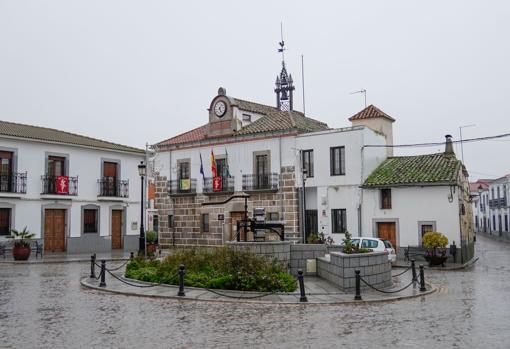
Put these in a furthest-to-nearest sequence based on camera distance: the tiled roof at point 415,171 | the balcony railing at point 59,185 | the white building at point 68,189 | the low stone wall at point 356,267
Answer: the balcony railing at point 59,185, the white building at point 68,189, the tiled roof at point 415,171, the low stone wall at point 356,267

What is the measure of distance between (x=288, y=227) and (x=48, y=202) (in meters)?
14.0

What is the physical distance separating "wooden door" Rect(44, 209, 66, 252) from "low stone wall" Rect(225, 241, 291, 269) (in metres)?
18.2

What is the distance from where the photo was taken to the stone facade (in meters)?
29.5

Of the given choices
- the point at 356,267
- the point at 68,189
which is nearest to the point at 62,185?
the point at 68,189

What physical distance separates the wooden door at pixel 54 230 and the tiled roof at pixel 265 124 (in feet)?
26.9

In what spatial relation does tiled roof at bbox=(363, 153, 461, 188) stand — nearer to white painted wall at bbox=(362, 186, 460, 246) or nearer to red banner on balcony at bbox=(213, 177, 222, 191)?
white painted wall at bbox=(362, 186, 460, 246)

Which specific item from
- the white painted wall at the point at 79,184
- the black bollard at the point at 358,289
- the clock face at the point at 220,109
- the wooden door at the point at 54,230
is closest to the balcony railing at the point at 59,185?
the white painted wall at the point at 79,184

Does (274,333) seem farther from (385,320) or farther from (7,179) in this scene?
(7,179)

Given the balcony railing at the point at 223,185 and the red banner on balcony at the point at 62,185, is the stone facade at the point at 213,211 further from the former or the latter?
the red banner on balcony at the point at 62,185

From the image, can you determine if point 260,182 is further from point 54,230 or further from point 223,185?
point 54,230

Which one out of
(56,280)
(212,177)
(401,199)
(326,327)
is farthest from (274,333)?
(212,177)

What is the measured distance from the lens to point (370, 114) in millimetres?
31359

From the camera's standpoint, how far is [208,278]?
47.6ft

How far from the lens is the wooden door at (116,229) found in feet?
112
